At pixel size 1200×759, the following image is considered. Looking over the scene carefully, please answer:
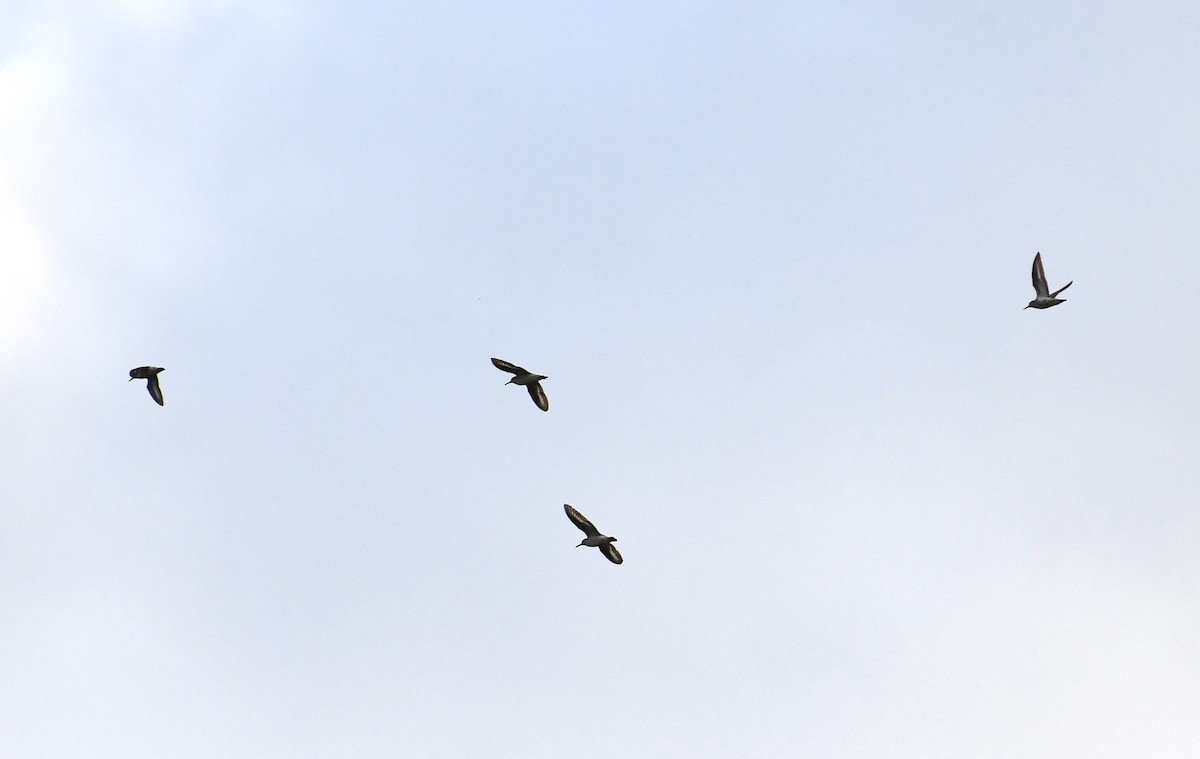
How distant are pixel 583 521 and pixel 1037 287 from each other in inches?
1276

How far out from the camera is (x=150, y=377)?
10212 centimetres

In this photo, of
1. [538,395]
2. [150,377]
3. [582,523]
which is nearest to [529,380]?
[538,395]

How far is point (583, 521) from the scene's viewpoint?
95.9 metres

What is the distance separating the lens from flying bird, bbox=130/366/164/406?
101 metres

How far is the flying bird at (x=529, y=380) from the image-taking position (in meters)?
96.5

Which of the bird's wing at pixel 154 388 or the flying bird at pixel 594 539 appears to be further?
the bird's wing at pixel 154 388

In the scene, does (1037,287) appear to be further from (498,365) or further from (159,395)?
(159,395)

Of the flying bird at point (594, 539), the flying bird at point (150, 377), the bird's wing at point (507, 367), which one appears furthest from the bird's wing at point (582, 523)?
the flying bird at point (150, 377)

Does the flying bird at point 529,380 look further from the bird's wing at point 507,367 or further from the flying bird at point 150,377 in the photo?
the flying bird at point 150,377

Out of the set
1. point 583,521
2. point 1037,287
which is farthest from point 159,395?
point 1037,287

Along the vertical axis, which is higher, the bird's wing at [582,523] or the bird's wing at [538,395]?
the bird's wing at [538,395]

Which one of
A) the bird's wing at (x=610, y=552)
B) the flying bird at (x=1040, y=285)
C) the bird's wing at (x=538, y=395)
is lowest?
the bird's wing at (x=610, y=552)

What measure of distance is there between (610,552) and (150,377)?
108 feet

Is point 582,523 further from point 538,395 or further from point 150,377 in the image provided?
point 150,377
